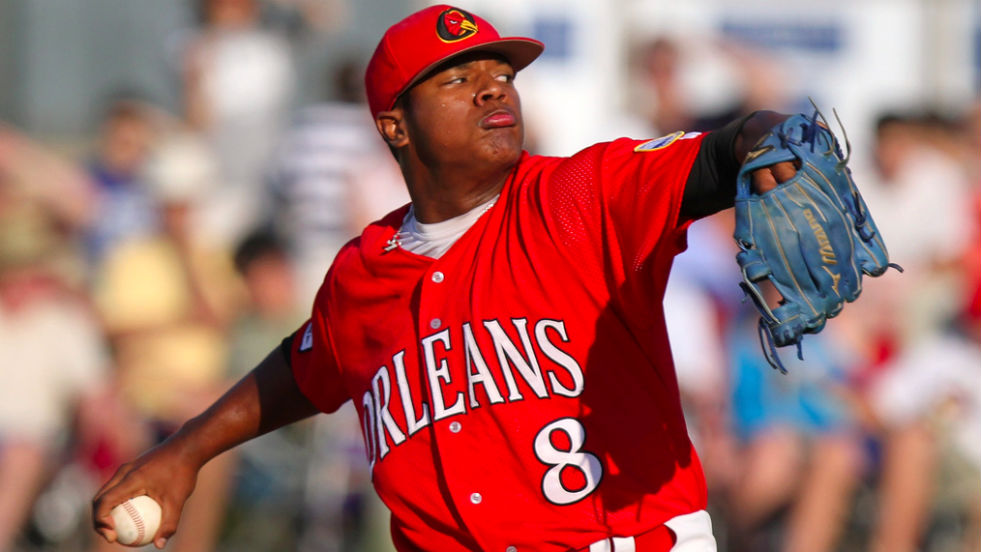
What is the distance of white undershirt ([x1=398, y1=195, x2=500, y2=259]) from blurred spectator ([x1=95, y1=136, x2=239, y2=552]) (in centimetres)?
408

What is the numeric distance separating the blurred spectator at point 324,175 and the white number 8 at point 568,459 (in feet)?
14.3

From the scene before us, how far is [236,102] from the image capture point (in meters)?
8.70

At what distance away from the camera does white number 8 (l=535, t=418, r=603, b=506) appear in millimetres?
3424

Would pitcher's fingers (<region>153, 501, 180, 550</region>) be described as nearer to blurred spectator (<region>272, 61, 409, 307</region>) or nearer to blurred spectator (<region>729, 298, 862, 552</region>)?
blurred spectator (<region>272, 61, 409, 307</region>)

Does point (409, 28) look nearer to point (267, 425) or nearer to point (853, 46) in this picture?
point (267, 425)

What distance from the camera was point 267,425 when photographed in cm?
416

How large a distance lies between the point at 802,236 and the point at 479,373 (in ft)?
3.28

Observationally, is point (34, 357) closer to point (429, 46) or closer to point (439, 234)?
point (439, 234)

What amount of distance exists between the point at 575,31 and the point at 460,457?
7.55 metres

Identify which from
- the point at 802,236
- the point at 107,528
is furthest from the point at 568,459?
the point at 107,528

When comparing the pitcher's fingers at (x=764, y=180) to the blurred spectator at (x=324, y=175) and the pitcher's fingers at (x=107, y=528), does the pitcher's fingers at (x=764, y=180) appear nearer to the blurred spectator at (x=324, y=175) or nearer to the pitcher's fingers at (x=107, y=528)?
the pitcher's fingers at (x=107, y=528)

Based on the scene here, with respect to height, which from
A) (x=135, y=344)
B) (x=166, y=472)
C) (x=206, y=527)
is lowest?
(x=206, y=527)

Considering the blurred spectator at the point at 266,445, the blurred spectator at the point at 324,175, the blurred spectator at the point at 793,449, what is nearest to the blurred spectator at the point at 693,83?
the blurred spectator at the point at 793,449

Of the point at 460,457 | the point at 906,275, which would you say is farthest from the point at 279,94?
the point at 460,457
